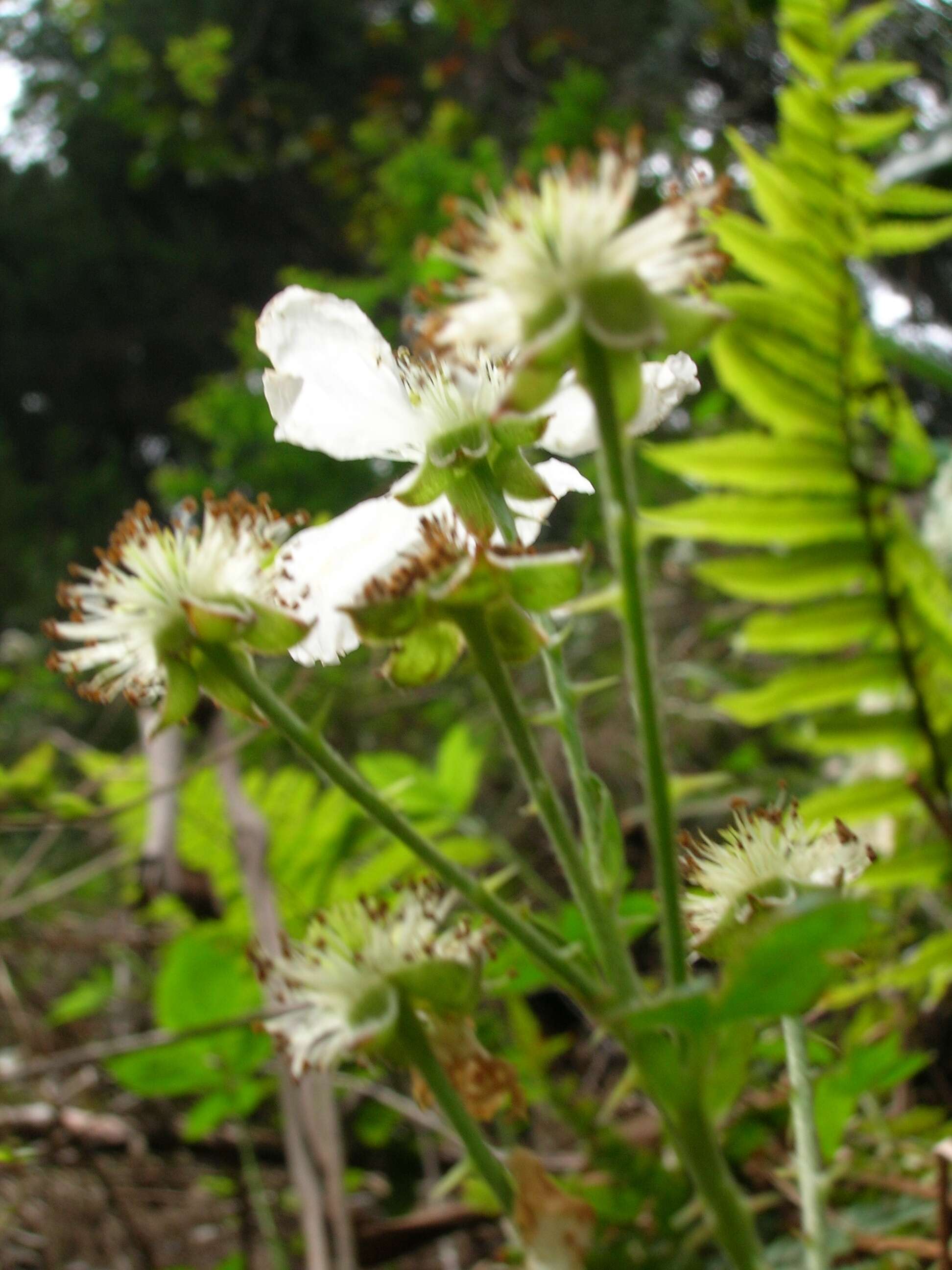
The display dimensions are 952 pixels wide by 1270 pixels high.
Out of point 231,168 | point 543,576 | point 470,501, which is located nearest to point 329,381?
point 470,501

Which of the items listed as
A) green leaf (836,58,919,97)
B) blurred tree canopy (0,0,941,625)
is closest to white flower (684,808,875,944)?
green leaf (836,58,919,97)

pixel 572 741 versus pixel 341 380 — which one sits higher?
pixel 341 380

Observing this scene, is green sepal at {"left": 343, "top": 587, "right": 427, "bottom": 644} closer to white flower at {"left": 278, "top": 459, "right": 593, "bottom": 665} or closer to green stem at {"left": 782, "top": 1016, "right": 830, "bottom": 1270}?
white flower at {"left": 278, "top": 459, "right": 593, "bottom": 665}

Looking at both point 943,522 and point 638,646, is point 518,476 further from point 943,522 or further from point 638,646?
point 943,522

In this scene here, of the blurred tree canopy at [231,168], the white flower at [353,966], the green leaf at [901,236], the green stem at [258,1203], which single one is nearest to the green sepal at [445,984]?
the white flower at [353,966]

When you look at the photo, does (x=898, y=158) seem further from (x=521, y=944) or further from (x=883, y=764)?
(x=521, y=944)

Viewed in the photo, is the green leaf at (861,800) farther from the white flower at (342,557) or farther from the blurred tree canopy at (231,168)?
the blurred tree canopy at (231,168)

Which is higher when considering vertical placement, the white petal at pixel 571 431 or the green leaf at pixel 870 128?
the green leaf at pixel 870 128
